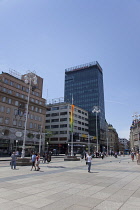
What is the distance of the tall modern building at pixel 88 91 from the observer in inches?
3935

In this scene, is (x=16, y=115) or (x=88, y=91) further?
→ (x=88, y=91)

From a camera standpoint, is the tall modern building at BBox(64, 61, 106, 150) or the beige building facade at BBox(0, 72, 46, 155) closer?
the beige building facade at BBox(0, 72, 46, 155)

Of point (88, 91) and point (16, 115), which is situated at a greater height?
point (88, 91)

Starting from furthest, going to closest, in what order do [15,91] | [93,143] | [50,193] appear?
1. [93,143]
2. [15,91]
3. [50,193]

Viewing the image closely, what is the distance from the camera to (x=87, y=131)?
3735 inches

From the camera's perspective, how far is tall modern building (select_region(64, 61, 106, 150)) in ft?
328

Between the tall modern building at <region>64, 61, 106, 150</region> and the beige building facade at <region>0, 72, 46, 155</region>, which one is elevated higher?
the tall modern building at <region>64, 61, 106, 150</region>

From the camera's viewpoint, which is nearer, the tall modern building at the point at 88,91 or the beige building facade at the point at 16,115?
the beige building facade at the point at 16,115

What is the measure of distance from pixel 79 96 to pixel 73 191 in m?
100

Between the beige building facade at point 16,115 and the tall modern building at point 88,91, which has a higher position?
the tall modern building at point 88,91

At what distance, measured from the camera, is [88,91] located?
106250mm

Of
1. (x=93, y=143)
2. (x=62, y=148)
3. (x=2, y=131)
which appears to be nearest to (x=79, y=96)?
(x=93, y=143)

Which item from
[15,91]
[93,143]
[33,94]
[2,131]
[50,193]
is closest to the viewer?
[50,193]

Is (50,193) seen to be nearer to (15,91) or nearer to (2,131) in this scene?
(2,131)
